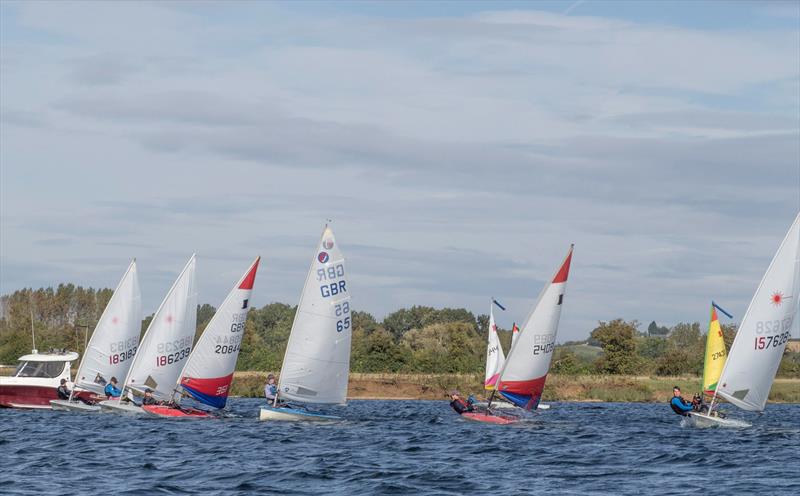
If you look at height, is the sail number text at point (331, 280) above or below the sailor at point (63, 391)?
above

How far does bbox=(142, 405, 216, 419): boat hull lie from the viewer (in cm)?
5300

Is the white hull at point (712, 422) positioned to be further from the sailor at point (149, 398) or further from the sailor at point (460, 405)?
the sailor at point (149, 398)

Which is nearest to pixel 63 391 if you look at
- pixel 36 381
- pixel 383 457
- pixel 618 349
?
pixel 36 381

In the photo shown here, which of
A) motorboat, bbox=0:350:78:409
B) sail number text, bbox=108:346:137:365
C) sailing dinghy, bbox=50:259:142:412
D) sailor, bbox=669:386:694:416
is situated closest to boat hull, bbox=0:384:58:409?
motorboat, bbox=0:350:78:409

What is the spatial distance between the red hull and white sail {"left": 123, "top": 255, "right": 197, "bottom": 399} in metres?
13.0

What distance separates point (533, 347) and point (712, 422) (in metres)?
8.40

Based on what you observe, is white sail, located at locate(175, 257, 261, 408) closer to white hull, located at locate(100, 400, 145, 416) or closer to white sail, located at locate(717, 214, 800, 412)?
white hull, located at locate(100, 400, 145, 416)

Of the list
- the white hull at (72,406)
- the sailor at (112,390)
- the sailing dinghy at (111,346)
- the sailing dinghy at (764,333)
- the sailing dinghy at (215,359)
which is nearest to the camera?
the sailing dinghy at (764,333)

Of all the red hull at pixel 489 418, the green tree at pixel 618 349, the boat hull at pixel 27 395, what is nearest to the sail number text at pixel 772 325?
the red hull at pixel 489 418

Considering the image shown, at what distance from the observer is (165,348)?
180 ft

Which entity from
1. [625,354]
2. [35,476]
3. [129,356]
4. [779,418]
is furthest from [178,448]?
[625,354]

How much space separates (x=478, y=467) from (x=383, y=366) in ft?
228

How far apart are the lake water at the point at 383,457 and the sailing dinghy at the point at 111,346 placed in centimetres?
387

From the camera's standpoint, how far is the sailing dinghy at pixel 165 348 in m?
54.6
